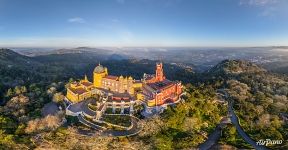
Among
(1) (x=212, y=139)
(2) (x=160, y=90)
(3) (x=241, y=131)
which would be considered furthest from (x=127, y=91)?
(3) (x=241, y=131)

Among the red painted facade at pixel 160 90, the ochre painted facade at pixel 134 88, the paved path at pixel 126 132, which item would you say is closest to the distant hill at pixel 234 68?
A: the red painted facade at pixel 160 90

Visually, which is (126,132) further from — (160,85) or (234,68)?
(234,68)

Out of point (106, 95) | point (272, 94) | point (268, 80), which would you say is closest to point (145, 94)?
point (106, 95)

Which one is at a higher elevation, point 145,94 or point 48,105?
point 145,94

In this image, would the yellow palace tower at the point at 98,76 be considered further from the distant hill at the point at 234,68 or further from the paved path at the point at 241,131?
the distant hill at the point at 234,68

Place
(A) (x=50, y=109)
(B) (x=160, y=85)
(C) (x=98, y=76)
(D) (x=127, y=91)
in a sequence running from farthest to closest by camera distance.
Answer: (C) (x=98, y=76)
(D) (x=127, y=91)
(A) (x=50, y=109)
(B) (x=160, y=85)

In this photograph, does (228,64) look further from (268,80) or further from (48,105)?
(48,105)

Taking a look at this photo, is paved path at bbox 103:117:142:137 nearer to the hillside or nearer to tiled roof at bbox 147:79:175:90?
tiled roof at bbox 147:79:175:90
